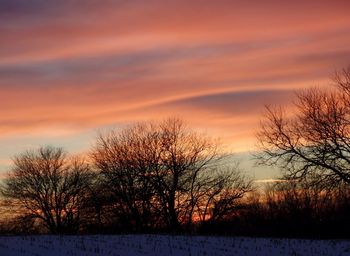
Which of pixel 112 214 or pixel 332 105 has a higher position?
pixel 332 105

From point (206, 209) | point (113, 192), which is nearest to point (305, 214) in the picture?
point (206, 209)

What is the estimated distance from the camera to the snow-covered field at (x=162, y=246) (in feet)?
70.6

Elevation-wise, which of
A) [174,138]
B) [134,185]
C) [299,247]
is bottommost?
[299,247]

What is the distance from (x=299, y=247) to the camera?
23.1m

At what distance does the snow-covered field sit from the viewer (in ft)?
70.6

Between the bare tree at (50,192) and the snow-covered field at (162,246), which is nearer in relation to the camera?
the snow-covered field at (162,246)

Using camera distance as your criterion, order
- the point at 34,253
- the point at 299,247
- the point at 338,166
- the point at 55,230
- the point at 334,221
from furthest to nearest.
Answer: the point at 55,230 → the point at 334,221 → the point at 338,166 → the point at 299,247 → the point at 34,253

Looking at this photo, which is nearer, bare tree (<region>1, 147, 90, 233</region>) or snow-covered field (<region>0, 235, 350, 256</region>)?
snow-covered field (<region>0, 235, 350, 256</region>)

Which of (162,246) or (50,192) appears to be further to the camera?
(50,192)

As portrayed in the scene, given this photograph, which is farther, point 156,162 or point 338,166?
point 156,162

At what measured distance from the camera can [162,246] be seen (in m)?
23.3

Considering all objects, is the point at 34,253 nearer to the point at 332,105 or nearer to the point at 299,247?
the point at 299,247

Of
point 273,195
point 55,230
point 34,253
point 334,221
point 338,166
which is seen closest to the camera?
point 34,253

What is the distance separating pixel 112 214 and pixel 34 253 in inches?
1516
